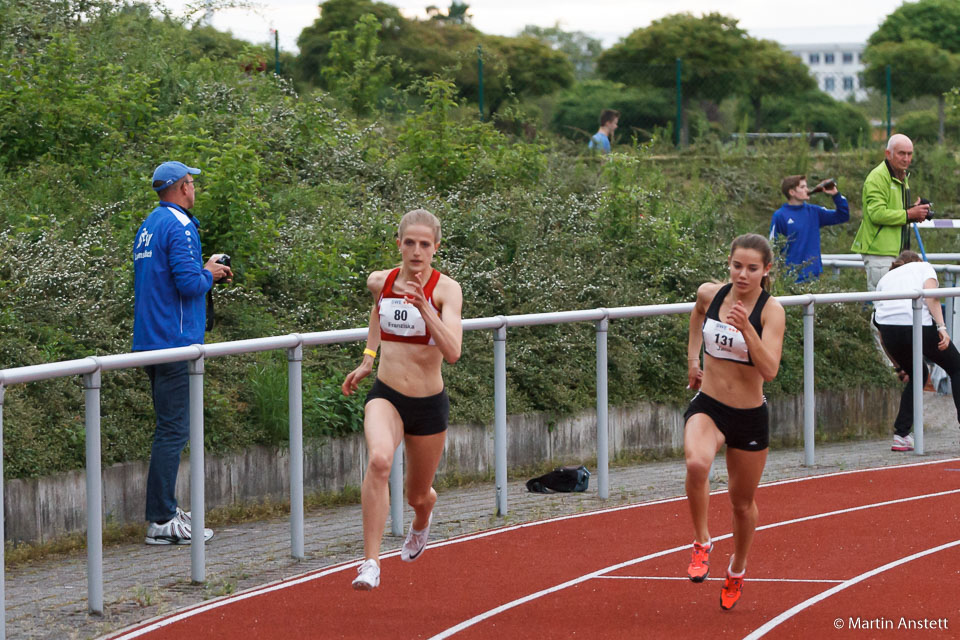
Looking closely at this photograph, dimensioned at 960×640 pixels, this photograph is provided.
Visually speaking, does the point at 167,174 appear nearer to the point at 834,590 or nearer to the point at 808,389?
the point at 834,590

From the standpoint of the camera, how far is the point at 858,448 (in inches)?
524

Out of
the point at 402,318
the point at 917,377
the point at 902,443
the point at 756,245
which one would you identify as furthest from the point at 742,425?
the point at 902,443

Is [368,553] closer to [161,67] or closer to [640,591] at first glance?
[640,591]

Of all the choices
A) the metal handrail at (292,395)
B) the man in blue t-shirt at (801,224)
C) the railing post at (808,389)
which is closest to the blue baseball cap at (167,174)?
the metal handrail at (292,395)

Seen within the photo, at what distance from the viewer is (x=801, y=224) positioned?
15.8 metres

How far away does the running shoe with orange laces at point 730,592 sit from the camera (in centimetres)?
696

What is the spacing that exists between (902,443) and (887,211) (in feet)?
8.64

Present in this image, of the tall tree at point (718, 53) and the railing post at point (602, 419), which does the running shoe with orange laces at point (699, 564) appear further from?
the tall tree at point (718, 53)

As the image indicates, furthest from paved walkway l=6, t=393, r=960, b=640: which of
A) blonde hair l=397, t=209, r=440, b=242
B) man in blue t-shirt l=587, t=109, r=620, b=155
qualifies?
man in blue t-shirt l=587, t=109, r=620, b=155

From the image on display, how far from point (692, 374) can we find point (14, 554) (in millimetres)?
4011

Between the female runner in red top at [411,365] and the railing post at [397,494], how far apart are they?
61.3 inches

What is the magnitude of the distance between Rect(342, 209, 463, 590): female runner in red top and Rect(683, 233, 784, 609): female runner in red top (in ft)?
4.16

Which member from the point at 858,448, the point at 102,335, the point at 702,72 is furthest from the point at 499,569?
the point at 702,72

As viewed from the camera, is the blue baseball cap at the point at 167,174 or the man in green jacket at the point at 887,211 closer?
the blue baseball cap at the point at 167,174
